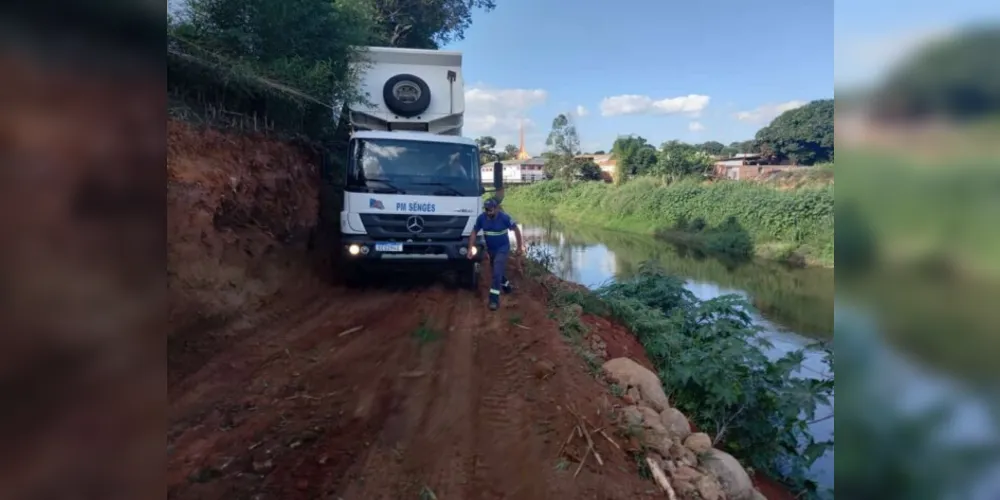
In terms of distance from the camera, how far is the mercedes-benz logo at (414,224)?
6.96 meters

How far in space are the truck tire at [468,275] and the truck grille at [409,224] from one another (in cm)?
48

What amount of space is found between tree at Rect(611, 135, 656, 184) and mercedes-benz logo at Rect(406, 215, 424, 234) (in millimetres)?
23866

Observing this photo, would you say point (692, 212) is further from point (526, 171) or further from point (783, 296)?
point (526, 171)

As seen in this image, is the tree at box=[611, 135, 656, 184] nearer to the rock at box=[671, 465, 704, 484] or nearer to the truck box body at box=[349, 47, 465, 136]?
the truck box body at box=[349, 47, 465, 136]

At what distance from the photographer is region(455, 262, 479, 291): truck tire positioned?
7.43 m

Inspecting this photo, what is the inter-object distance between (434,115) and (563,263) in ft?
24.7

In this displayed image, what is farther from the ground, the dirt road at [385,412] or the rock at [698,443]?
the dirt road at [385,412]

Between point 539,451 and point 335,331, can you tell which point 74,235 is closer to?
point 539,451

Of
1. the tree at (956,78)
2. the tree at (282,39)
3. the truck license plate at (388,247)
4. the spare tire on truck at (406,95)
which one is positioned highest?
the tree at (282,39)

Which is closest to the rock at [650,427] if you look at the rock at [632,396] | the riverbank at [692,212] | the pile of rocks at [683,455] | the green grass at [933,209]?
the pile of rocks at [683,455]

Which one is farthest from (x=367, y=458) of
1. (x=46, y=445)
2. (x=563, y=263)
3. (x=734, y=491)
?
(x=563, y=263)

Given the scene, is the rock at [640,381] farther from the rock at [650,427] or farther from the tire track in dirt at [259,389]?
the tire track in dirt at [259,389]

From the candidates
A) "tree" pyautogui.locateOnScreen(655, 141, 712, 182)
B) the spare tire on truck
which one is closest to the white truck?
the spare tire on truck

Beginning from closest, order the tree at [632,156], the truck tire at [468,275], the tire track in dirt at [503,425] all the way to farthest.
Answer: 1. the tire track in dirt at [503,425]
2. the truck tire at [468,275]
3. the tree at [632,156]
